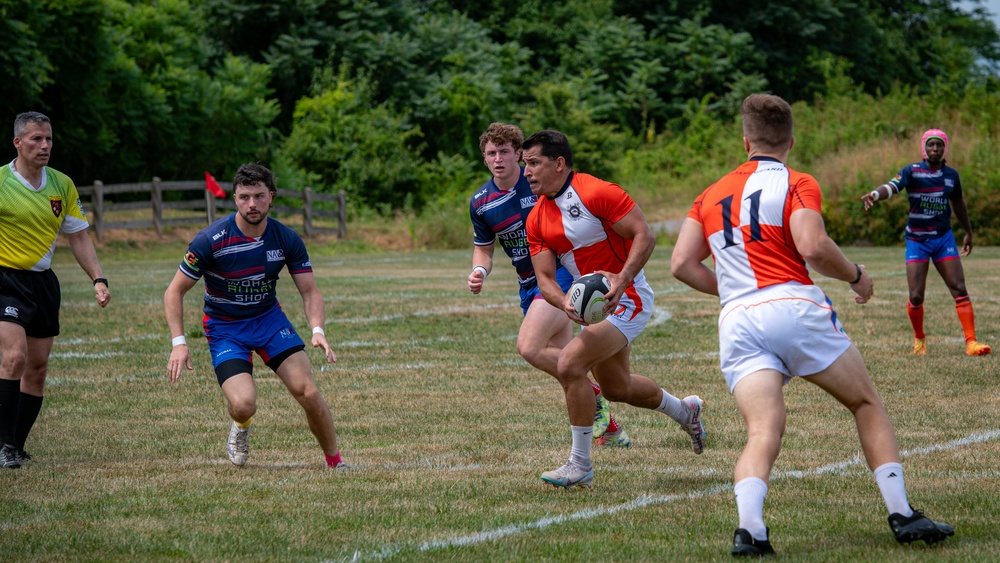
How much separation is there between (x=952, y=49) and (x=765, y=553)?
202 feet

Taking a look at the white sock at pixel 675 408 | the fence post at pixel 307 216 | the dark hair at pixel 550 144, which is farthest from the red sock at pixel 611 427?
the fence post at pixel 307 216

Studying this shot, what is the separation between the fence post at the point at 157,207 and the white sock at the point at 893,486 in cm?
3080

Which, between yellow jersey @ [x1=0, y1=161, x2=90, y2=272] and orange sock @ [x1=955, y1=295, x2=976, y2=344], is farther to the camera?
orange sock @ [x1=955, y1=295, x2=976, y2=344]

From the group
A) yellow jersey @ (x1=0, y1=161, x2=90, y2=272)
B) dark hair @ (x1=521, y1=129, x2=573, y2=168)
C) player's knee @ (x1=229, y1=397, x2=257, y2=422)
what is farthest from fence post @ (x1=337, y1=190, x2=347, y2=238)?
dark hair @ (x1=521, y1=129, x2=573, y2=168)

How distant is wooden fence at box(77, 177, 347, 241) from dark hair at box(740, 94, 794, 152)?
96.2ft

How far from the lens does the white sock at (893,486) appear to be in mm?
4930

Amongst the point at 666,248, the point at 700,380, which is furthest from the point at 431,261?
the point at 700,380

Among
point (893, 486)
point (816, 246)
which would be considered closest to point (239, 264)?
point (816, 246)

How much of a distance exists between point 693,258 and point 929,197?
8261 mm

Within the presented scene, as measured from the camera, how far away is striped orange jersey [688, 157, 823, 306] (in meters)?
5.02

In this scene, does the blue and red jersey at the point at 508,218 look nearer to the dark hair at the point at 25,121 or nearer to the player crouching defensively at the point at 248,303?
the player crouching defensively at the point at 248,303

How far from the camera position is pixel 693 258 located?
5.28 meters

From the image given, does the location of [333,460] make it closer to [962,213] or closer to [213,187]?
[962,213]

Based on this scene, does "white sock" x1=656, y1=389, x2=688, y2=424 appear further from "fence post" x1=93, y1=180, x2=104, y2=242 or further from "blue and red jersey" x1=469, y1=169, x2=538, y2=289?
"fence post" x1=93, y1=180, x2=104, y2=242
